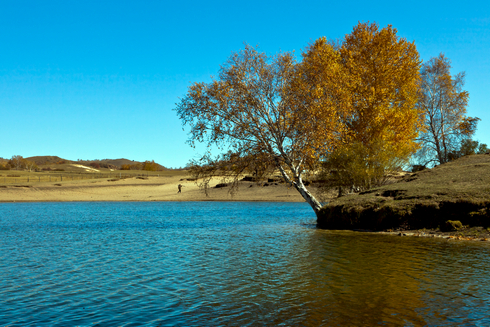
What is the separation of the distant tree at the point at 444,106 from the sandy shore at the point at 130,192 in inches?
730

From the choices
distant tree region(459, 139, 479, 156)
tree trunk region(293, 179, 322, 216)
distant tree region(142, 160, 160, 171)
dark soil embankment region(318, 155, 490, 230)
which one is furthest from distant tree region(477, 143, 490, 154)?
distant tree region(142, 160, 160, 171)

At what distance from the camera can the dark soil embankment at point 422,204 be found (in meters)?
17.8

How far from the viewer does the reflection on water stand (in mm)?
7727

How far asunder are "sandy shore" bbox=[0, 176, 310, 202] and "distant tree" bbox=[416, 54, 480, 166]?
18544 millimetres

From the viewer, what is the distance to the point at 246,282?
10.4 meters

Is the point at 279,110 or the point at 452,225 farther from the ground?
the point at 279,110

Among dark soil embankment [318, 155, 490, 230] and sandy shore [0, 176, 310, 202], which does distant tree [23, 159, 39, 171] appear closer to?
sandy shore [0, 176, 310, 202]

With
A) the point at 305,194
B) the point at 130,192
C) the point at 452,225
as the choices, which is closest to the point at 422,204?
the point at 452,225

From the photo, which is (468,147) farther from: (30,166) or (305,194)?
(30,166)

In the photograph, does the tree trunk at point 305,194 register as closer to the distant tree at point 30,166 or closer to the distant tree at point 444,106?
the distant tree at point 444,106

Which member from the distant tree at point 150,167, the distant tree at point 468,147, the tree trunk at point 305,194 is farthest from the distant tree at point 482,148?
the distant tree at point 150,167

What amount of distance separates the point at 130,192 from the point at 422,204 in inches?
2111

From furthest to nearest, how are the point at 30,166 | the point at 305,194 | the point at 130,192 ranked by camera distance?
the point at 30,166 → the point at 130,192 → the point at 305,194

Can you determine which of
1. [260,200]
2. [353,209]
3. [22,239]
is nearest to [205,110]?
[353,209]
